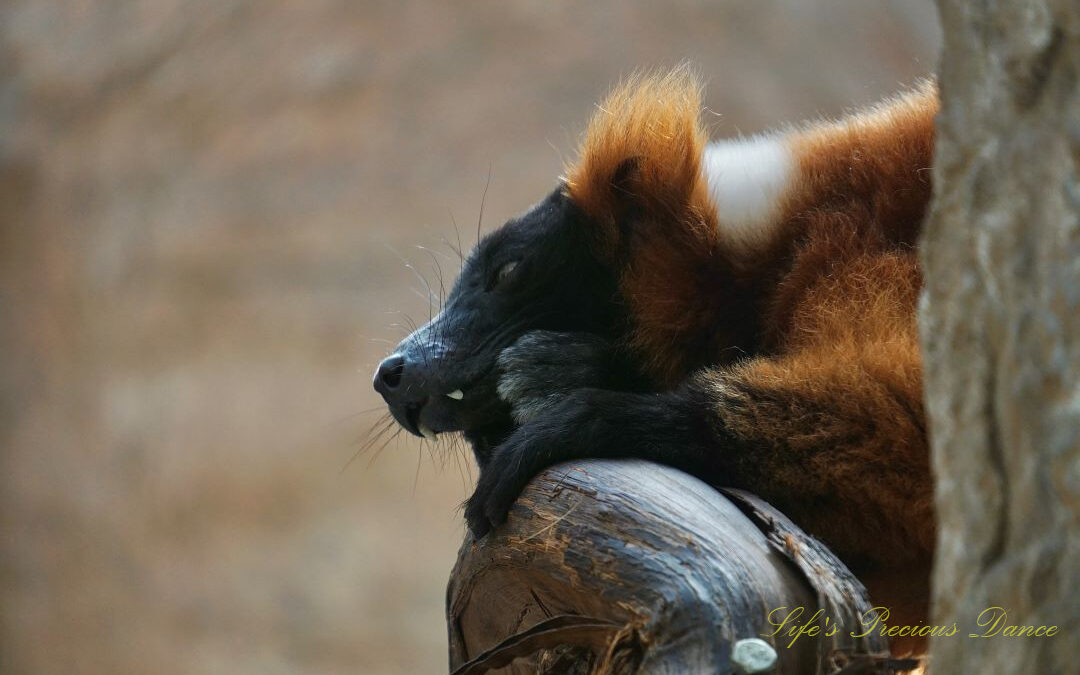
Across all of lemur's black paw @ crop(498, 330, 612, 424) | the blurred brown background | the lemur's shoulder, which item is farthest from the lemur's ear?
the blurred brown background

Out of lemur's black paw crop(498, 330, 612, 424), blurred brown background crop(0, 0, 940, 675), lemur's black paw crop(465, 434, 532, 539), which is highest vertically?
blurred brown background crop(0, 0, 940, 675)

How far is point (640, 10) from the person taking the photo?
712cm

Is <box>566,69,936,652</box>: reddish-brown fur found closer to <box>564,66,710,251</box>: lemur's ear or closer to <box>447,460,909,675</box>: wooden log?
<box>564,66,710,251</box>: lemur's ear

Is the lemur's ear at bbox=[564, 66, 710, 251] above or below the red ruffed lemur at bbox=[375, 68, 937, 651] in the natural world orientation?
above

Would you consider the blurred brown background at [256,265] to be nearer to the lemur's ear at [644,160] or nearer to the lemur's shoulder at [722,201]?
the lemur's ear at [644,160]

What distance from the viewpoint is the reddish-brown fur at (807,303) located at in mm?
1730

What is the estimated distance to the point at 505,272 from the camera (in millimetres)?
2527

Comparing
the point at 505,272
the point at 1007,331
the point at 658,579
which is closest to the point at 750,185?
the point at 505,272

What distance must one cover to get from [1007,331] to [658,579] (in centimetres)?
66

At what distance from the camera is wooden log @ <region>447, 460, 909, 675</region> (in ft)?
4.86

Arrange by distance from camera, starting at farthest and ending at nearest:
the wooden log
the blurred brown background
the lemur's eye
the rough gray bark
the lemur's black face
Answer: the blurred brown background
the lemur's eye
the lemur's black face
the wooden log
the rough gray bark

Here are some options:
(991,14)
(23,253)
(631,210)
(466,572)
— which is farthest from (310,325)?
(991,14)

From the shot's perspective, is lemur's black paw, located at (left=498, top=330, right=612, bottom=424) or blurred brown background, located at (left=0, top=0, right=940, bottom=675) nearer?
lemur's black paw, located at (left=498, top=330, right=612, bottom=424)

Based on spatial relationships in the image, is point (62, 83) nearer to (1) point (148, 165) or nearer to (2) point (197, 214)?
(1) point (148, 165)
